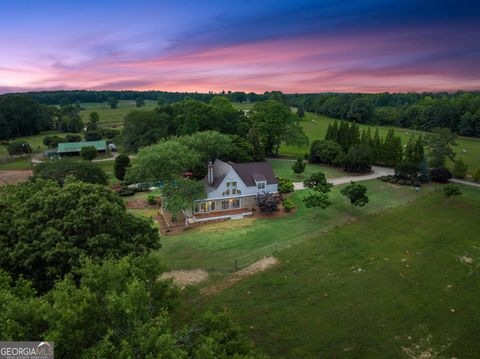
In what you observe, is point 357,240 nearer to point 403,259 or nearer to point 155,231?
point 403,259

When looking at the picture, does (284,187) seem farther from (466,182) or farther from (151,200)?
(466,182)

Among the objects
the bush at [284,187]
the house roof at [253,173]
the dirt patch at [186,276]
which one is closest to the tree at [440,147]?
the bush at [284,187]

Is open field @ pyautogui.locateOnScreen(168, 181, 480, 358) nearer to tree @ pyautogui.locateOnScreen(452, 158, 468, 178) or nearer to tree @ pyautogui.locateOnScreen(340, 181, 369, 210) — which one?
tree @ pyautogui.locateOnScreen(340, 181, 369, 210)

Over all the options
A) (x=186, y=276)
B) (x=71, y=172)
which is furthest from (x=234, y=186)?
(x=71, y=172)

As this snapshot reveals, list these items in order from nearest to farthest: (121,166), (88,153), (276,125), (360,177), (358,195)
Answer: (358,195) < (121,166) < (360,177) < (88,153) < (276,125)

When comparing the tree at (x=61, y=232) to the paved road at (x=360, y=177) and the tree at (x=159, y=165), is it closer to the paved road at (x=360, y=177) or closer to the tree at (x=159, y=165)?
the tree at (x=159, y=165)
